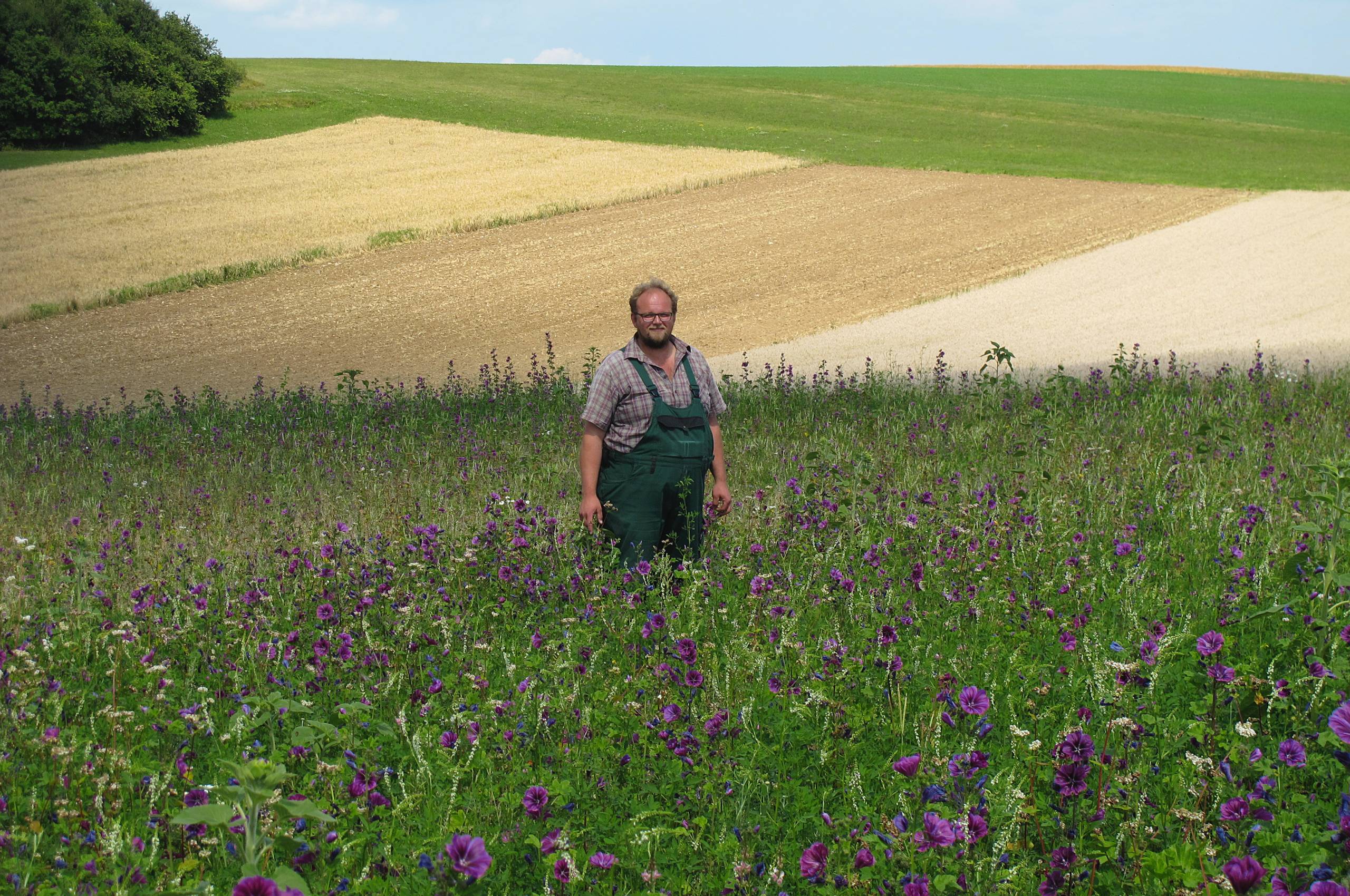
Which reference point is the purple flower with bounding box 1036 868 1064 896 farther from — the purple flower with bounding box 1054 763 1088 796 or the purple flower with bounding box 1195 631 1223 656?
the purple flower with bounding box 1195 631 1223 656

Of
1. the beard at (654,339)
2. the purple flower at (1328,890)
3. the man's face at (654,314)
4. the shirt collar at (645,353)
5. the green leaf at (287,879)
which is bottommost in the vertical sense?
the green leaf at (287,879)

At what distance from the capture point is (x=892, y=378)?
13.9 meters

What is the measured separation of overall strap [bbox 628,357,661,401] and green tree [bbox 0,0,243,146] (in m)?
56.0

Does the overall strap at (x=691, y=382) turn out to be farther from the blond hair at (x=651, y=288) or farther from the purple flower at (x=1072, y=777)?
the purple flower at (x=1072, y=777)

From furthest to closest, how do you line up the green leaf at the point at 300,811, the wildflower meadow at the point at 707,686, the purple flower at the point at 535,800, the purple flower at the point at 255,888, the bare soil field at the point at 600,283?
1. the bare soil field at the point at 600,283
2. the wildflower meadow at the point at 707,686
3. the purple flower at the point at 535,800
4. the green leaf at the point at 300,811
5. the purple flower at the point at 255,888

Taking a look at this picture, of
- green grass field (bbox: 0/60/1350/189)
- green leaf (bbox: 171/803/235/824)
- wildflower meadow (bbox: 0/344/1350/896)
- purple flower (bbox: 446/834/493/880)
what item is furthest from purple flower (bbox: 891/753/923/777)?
green grass field (bbox: 0/60/1350/189)

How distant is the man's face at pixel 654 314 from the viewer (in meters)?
5.98

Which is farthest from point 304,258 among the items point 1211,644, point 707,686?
point 1211,644

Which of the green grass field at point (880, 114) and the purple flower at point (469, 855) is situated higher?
the green grass field at point (880, 114)

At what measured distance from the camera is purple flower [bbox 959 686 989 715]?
3.05 meters

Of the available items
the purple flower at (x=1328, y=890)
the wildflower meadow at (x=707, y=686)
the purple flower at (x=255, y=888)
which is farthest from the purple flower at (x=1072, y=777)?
the purple flower at (x=255, y=888)

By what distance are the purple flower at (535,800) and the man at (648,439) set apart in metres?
3.11

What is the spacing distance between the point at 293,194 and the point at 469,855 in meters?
40.9

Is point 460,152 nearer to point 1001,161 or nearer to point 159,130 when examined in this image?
point 159,130
